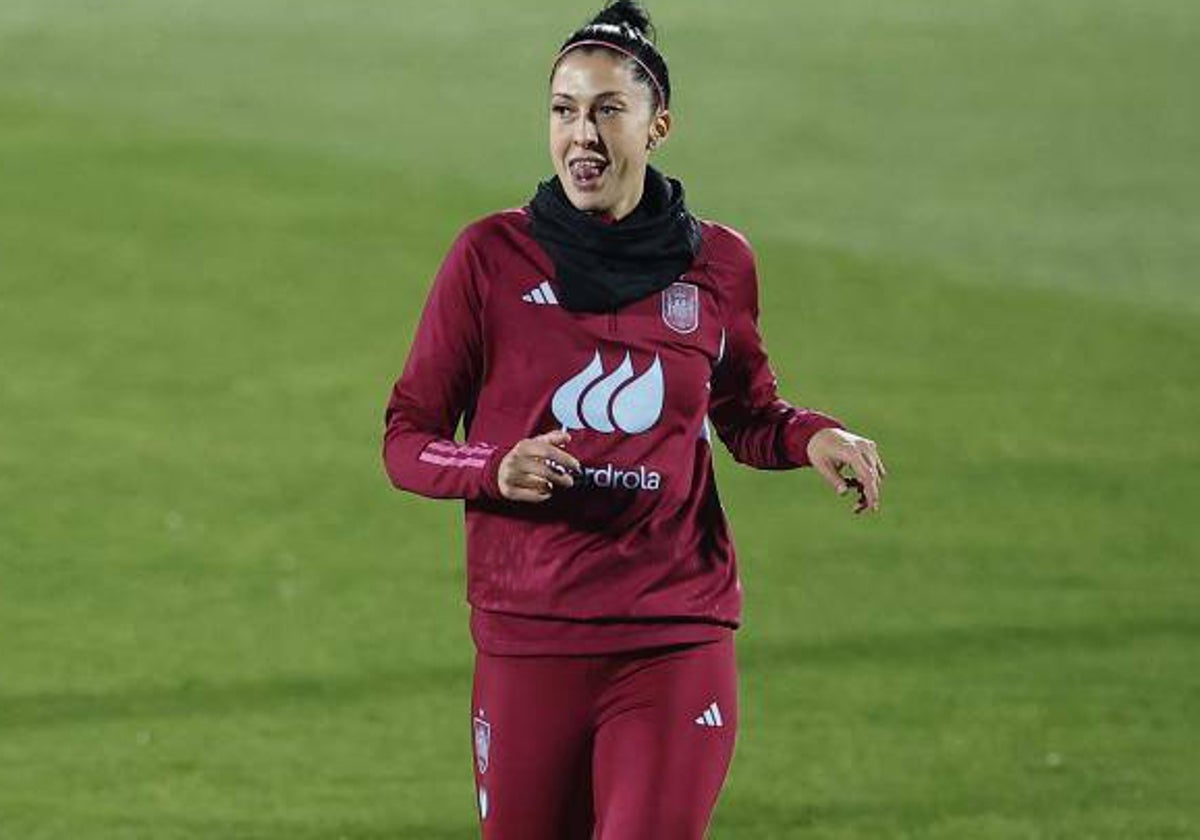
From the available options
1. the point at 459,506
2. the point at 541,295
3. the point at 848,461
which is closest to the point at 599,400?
the point at 541,295

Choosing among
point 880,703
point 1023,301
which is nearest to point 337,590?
point 880,703

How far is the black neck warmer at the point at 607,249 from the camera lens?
5574 mm

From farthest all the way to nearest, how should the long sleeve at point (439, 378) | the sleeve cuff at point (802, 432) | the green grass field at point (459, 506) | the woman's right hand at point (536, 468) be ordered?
the green grass field at point (459, 506) < the sleeve cuff at point (802, 432) < the long sleeve at point (439, 378) < the woman's right hand at point (536, 468)

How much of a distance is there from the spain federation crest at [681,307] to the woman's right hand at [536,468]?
464 mm

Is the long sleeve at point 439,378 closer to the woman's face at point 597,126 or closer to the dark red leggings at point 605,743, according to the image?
the woman's face at point 597,126

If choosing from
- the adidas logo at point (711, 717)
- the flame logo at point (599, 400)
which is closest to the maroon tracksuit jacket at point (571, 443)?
the flame logo at point (599, 400)

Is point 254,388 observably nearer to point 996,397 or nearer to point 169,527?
point 169,527

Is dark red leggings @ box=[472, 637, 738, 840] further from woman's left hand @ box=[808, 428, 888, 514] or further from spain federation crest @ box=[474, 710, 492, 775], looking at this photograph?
woman's left hand @ box=[808, 428, 888, 514]

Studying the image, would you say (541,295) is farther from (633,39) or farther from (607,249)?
(633,39)

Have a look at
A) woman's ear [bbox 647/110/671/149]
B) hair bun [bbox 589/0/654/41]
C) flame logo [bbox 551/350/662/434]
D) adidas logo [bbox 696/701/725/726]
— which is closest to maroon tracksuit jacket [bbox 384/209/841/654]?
flame logo [bbox 551/350/662/434]

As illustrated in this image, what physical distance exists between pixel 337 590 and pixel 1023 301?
557cm

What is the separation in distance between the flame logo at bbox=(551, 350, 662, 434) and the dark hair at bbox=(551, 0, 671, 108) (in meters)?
0.52

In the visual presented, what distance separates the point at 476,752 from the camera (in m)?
5.70

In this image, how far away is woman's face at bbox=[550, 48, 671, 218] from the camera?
558 centimetres
